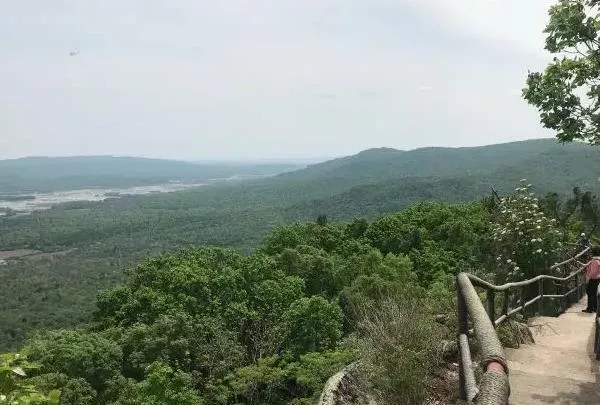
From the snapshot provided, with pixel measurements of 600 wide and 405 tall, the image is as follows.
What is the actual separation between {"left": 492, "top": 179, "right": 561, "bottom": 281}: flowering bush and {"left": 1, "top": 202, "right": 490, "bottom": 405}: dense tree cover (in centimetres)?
224

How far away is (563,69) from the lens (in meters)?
6.27

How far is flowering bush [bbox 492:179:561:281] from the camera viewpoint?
12.5 m

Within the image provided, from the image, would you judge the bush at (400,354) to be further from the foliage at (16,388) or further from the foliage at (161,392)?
the foliage at (161,392)

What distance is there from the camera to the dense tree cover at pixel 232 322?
18.0 metres

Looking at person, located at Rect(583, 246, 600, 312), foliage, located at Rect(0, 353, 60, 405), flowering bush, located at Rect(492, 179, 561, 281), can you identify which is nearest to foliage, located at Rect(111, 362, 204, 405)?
flowering bush, located at Rect(492, 179, 561, 281)

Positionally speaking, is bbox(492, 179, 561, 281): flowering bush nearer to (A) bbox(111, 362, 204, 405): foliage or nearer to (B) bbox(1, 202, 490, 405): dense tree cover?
(B) bbox(1, 202, 490, 405): dense tree cover

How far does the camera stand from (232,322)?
83.2ft

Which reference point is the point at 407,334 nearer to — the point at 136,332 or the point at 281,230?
the point at 136,332

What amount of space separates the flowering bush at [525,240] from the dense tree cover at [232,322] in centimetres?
224

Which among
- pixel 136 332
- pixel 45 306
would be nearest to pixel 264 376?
pixel 136 332

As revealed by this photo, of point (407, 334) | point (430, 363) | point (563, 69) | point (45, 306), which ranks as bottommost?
point (45, 306)

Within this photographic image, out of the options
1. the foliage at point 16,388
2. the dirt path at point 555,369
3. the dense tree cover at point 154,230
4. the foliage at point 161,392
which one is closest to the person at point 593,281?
the dirt path at point 555,369

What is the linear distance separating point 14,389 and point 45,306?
3426 inches

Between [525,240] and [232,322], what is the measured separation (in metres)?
15.9
